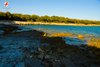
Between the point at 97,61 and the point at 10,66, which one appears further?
the point at 97,61

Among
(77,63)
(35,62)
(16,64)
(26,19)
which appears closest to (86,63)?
(77,63)

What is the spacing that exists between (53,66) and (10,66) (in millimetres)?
3380

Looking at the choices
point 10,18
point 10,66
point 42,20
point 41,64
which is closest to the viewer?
point 10,66

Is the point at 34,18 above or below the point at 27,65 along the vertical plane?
below

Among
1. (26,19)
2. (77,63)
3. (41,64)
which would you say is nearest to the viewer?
(41,64)

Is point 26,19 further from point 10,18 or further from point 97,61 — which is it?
point 97,61

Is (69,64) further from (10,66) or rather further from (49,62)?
(10,66)

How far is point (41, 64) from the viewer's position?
14727 millimetres

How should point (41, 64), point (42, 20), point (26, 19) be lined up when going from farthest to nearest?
point (42, 20)
point (26, 19)
point (41, 64)

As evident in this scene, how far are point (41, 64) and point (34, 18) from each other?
16841 cm

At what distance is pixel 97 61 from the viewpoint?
16.5 metres

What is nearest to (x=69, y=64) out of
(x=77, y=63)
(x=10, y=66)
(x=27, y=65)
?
(x=77, y=63)

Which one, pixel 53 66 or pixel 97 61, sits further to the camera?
pixel 97 61

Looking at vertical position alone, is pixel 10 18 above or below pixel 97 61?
below
